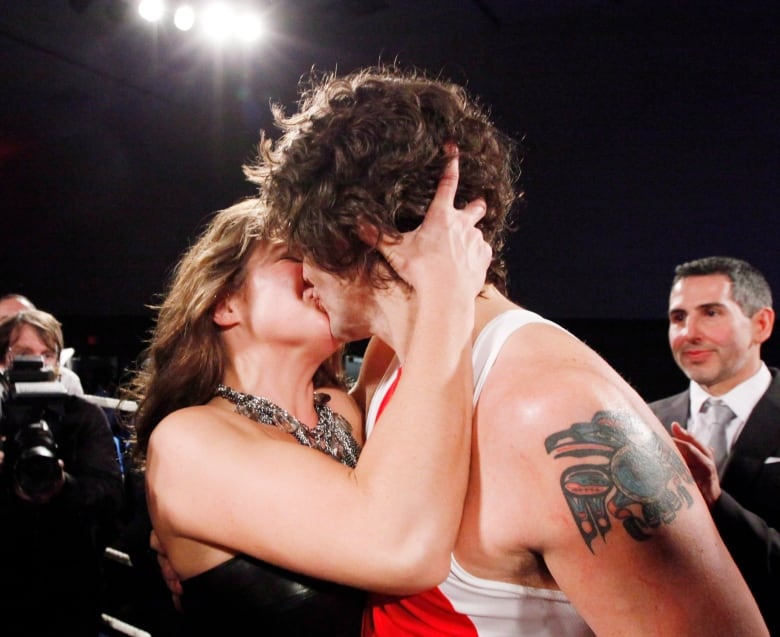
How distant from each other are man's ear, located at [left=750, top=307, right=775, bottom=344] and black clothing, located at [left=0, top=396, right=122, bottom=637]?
2497 mm

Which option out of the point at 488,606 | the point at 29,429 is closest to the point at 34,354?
the point at 29,429

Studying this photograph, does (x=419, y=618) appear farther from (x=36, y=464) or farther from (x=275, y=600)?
(x=36, y=464)

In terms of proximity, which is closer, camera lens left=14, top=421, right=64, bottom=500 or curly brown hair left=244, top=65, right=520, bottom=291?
curly brown hair left=244, top=65, right=520, bottom=291

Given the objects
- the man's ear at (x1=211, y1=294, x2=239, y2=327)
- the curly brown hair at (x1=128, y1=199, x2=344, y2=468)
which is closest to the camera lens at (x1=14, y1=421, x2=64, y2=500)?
the curly brown hair at (x1=128, y1=199, x2=344, y2=468)

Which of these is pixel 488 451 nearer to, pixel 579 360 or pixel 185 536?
pixel 579 360

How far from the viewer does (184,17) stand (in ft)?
14.6

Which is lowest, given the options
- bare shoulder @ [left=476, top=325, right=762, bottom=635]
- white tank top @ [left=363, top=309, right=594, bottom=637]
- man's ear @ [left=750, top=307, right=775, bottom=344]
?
white tank top @ [left=363, top=309, right=594, bottom=637]

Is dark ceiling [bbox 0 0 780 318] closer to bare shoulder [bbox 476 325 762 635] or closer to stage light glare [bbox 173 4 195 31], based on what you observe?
stage light glare [bbox 173 4 195 31]

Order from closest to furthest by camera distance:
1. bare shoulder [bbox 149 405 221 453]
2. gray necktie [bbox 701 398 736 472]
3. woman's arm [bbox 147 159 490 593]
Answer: woman's arm [bbox 147 159 490 593] → bare shoulder [bbox 149 405 221 453] → gray necktie [bbox 701 398 736 472]

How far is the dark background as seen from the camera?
3.60 meters

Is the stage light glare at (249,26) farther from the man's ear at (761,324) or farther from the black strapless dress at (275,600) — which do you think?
the black strapless dress at (275,600)

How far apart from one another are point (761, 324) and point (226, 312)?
210cm

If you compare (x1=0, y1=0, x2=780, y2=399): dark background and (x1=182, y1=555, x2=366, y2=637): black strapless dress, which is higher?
(x1=0, y1=0, x2=780, y2=399): dark background

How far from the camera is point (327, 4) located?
4797 millimetres
